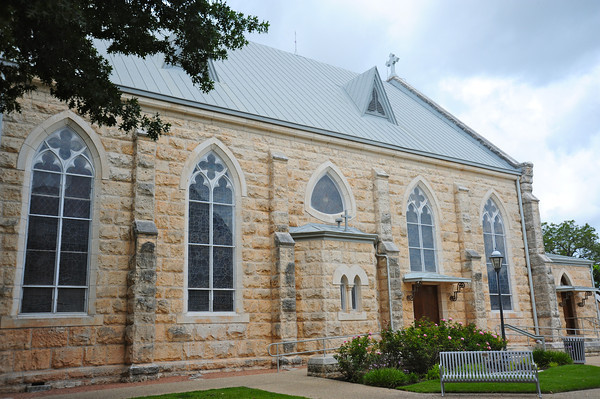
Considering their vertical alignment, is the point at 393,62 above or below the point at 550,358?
above

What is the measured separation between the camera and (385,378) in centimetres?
1085

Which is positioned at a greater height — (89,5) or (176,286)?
(89,5)

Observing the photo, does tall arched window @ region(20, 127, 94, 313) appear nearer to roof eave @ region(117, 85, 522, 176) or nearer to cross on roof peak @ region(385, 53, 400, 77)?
roof eave @ region(117, 85, 522, 176)

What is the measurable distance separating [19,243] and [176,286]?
3.71m

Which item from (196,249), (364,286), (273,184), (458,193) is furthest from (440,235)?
(196,249)

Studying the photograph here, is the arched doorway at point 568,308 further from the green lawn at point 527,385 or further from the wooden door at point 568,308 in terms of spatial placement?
the green lawn at point 527,385

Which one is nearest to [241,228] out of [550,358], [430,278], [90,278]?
[90,278]

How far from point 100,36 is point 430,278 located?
40.9ft

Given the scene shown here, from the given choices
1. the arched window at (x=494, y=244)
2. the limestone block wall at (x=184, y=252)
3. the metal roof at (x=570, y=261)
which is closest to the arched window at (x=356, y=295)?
the limestone block wall at (x=184, y=252)

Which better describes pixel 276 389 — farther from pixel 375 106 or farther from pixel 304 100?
pixel 375 106

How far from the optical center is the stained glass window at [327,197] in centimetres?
1655

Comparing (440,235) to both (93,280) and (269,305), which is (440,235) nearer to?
(269,305)

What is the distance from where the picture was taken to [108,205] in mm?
12766

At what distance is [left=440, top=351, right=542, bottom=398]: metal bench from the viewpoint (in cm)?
951
